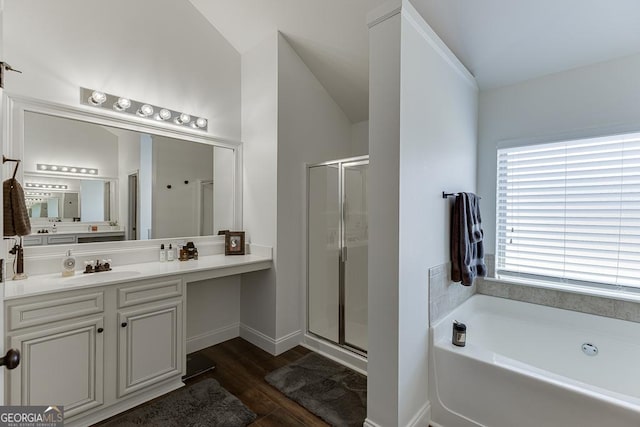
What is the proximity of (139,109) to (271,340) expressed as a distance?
7.77ft

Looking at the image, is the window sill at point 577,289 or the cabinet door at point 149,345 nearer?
the cabinet door at point 149,345

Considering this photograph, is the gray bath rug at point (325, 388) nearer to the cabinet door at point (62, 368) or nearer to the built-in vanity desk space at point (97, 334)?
the built-in vanity desk space at point (97, 334)

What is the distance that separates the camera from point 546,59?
2.22m

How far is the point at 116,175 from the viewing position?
2430 millimetres

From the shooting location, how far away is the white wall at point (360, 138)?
3508 mm

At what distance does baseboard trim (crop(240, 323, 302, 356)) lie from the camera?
272cm

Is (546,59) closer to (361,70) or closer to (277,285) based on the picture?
(361,70)

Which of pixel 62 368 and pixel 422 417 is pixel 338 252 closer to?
pixel 422 417

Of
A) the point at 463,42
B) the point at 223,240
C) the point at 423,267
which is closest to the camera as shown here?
the point at 423,267

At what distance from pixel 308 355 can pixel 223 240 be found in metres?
1.41

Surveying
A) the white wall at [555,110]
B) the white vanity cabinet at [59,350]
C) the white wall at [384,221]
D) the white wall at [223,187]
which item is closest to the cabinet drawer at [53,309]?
the white vanity cabinet at [59,350]

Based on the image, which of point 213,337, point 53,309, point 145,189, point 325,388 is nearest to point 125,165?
point 145,189

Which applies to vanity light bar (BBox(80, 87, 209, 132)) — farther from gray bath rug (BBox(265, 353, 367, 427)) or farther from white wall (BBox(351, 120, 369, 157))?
gray bath rug (BBox(265, 353, 367, 427))

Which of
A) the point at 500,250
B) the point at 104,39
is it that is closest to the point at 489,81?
the point at 500,250
